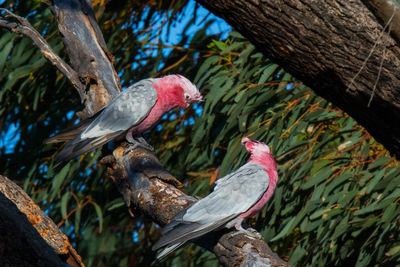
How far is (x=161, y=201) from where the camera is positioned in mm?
1859

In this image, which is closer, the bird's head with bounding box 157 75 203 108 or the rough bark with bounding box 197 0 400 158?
the rough bark with bounding box 197 0 400 158

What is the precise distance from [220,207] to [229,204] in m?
0.04

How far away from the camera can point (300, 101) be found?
2865mm

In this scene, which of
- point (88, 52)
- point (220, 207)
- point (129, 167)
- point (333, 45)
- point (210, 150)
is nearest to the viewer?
point (333, 45)

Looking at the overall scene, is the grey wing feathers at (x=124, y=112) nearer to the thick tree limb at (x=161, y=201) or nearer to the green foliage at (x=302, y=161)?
the thick tree limb at (x=161, y=201)

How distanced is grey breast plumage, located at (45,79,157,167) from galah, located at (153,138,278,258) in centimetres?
46

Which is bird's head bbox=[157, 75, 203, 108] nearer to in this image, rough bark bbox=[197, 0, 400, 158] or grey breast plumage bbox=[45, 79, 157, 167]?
grey breast plumage bbox=[45, 79, 157, 167]

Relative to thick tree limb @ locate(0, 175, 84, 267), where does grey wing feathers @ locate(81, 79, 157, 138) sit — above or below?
below

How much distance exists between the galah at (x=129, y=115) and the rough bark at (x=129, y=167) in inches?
3.7

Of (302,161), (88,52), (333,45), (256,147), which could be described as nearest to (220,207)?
(256,147)

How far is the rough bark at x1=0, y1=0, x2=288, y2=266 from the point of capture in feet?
5.43

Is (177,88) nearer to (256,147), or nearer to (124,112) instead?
(124,112)

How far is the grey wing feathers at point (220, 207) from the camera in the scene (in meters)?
1.71

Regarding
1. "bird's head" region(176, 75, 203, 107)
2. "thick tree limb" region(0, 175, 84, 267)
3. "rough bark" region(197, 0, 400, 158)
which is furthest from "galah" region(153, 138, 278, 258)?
"thick tree limb" region(0, 175, 84, 267)
